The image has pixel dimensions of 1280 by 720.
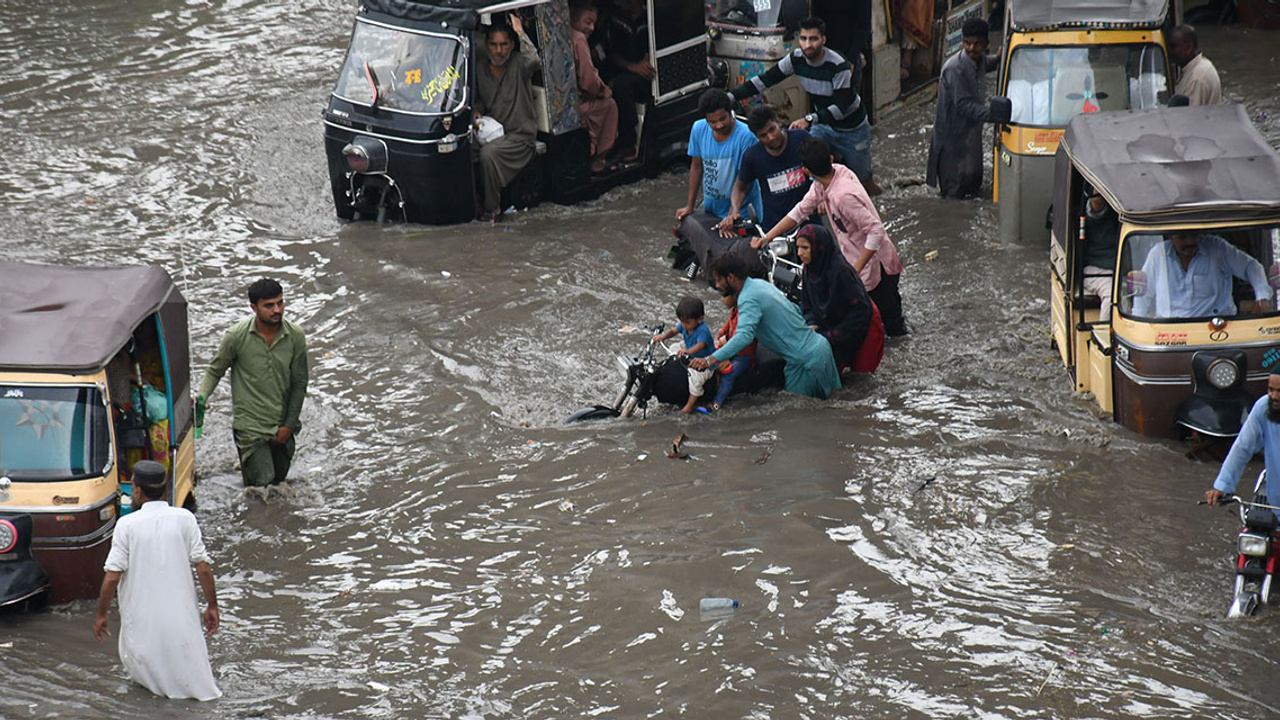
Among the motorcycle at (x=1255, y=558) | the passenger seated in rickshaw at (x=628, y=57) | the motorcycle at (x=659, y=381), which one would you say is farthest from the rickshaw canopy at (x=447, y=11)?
the motorcycle at (x=1255, y=558)

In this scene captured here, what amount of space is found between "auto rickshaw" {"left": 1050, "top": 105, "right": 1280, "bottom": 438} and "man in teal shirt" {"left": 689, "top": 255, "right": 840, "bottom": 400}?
1752 mm

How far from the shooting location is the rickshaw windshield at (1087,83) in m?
12.0

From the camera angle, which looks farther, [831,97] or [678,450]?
[831,97]

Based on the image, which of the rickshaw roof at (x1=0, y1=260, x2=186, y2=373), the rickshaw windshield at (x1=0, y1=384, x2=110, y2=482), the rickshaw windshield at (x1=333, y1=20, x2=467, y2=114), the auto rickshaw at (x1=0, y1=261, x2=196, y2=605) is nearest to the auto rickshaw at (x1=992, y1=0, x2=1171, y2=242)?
the rickshaw windshield at (x1=333, y1=20, x2=467, y2=114)

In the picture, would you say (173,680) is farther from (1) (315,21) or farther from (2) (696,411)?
(1) (315,21)

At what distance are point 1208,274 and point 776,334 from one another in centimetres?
263

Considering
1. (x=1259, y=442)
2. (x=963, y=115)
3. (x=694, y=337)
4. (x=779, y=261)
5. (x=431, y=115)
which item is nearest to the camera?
(x=1259, y=442)

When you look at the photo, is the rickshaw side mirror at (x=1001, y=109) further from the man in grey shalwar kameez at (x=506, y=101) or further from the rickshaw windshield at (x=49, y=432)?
the rickshaw windshield at (x=49, y=432)

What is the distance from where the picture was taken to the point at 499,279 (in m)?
12.3

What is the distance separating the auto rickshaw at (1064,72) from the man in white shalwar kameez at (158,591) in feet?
26.8

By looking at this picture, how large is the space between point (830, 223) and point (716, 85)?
16.4ft

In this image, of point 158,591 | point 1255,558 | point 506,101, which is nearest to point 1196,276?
point 1255,558

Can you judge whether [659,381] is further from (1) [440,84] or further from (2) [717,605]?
(1) [440,84]

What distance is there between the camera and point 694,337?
30.0ft
